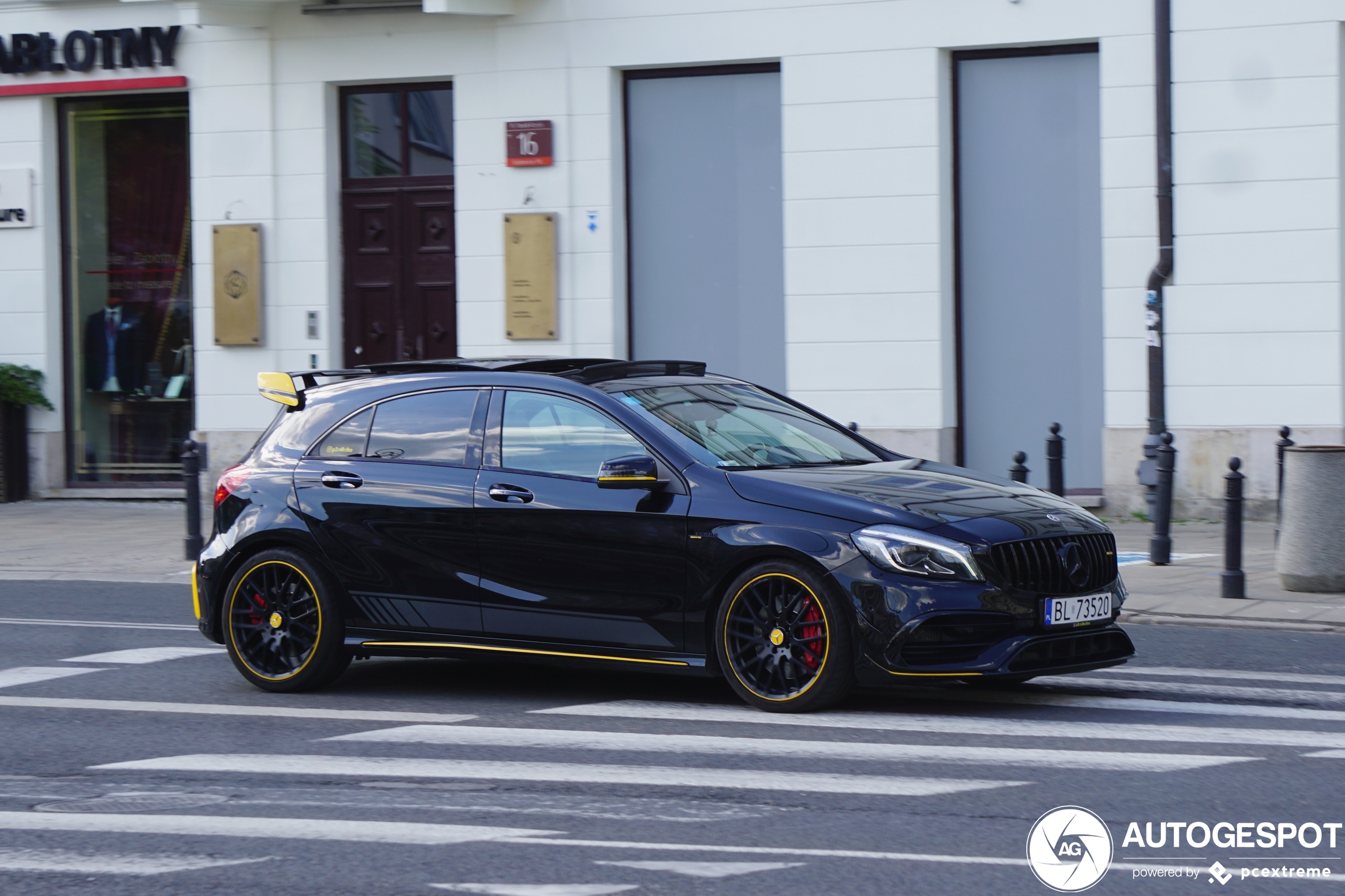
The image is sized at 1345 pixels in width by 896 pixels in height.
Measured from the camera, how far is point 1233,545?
11070mm

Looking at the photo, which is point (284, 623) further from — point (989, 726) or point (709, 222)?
point (709, 222)

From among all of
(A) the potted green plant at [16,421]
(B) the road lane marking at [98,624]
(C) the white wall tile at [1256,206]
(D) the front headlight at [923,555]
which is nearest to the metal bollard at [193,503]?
(B) the road lane marking at [98,624]

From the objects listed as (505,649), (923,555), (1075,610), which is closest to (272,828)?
(505,649)

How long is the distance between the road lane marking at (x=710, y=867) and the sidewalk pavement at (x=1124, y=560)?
598 cm

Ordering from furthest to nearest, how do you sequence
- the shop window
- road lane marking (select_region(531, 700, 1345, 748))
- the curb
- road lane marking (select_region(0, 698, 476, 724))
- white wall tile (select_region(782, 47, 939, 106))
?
the shop window
white wall tile (select_region(782, 47, 939, 106))
the curb
road lane marking (select_region(0, 698, 476, 724))
road lane marking (select_region(531, 700, 1345, 748))

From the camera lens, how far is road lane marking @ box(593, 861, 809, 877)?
5.01m

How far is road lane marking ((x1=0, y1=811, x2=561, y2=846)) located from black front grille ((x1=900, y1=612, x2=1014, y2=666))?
2.06 metres

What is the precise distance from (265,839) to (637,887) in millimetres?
1413

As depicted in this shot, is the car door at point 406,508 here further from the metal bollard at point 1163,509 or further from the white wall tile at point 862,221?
the white wall tile at point 862,221

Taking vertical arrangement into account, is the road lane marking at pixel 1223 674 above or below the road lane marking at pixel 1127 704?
below

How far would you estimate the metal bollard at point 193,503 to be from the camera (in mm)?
14484

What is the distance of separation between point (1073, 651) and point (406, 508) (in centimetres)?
316

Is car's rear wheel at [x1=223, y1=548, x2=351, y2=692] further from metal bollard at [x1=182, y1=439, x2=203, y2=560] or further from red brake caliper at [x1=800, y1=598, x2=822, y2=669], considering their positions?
metal bollard at [x1=182, y1=439, x2=203, y2=560]

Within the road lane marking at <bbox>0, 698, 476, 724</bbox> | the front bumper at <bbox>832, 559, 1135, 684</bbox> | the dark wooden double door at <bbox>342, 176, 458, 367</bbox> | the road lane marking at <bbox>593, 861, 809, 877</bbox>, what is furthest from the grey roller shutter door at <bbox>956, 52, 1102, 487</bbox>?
the road lane marking at <bbox>593, 861, 809, 877</bbox>
